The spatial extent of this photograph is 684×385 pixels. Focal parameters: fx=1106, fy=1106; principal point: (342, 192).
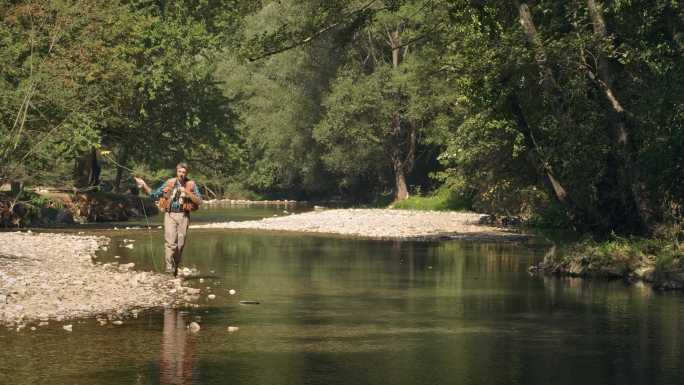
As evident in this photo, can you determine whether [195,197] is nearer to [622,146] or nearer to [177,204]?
[177,204]

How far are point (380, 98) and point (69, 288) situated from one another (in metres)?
48.7

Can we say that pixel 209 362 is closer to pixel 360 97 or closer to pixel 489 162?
pixel 489 162

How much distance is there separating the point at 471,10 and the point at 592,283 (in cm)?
838

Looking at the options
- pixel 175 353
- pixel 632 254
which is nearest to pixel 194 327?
pixel 175 353

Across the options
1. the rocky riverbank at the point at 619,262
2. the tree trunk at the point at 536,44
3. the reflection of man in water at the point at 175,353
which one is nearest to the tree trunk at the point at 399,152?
the tree trunk at the point at 536,44

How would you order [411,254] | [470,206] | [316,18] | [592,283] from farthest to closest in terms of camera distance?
[470,206]
[411,254]
[316,18]
[592,283]

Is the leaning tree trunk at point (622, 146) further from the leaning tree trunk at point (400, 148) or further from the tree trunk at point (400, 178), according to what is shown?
the tree trunk at point (400, 178)

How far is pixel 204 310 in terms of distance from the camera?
56.3 ft

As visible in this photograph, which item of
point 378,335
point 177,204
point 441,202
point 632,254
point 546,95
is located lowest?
point 378,335

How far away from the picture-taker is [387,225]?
44.9 metres

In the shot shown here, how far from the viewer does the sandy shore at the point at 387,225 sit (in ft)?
132

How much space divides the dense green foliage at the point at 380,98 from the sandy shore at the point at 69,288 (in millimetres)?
1986

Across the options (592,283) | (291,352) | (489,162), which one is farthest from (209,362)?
(489,162)

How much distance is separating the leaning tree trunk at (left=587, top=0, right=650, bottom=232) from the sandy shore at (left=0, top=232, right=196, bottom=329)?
1010 cm
